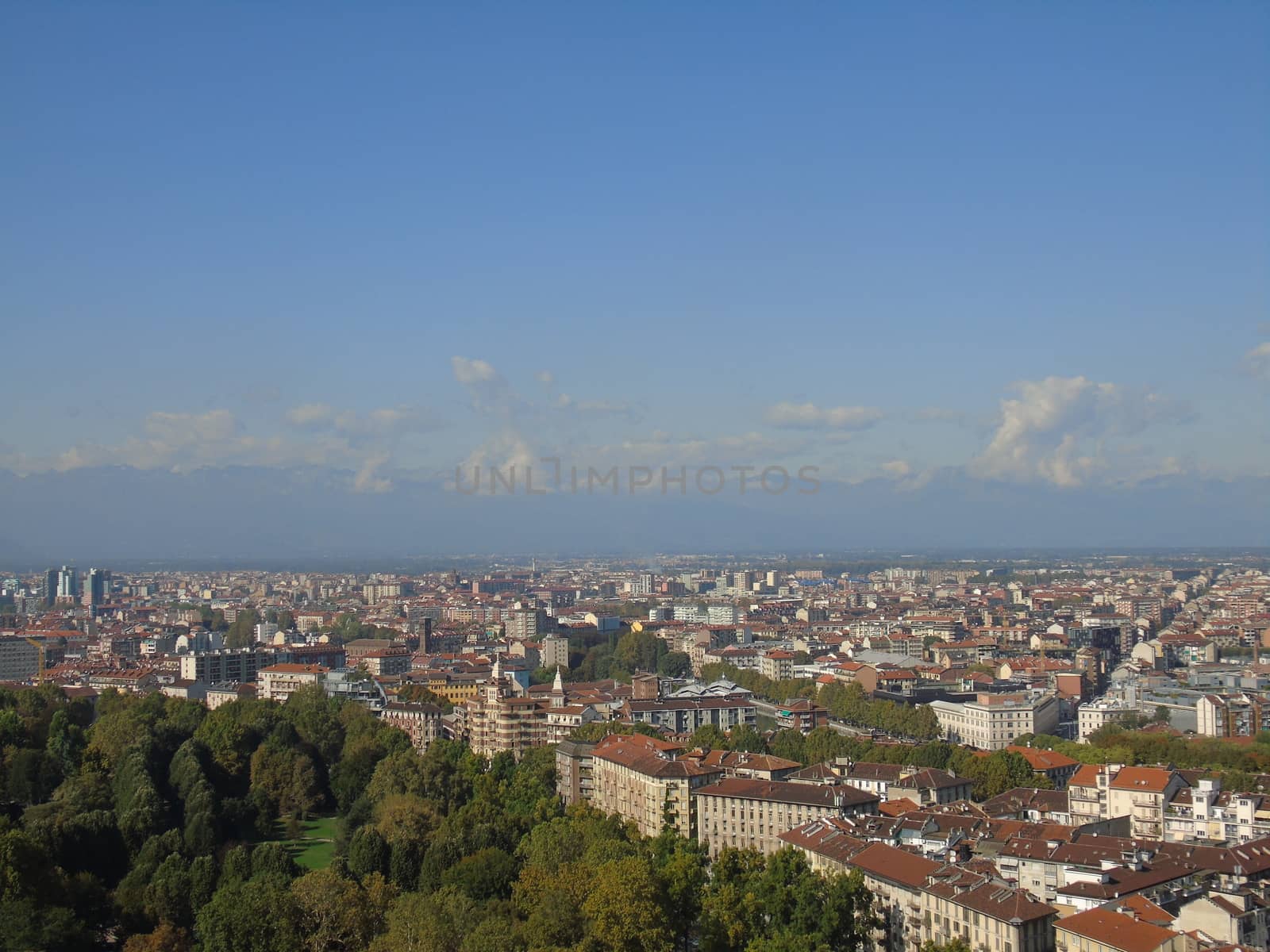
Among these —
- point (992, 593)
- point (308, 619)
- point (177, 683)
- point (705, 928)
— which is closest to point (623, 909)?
point (705, 928)

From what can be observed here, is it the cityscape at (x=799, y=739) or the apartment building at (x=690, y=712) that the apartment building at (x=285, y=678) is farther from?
the apartment building at (x=690, y=712)

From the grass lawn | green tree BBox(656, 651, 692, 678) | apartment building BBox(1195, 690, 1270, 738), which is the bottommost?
the grass lawn

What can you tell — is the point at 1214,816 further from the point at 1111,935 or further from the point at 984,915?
the point at 1111,935

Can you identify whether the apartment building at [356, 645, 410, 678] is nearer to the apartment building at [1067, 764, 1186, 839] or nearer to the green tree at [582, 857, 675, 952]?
the apartment building at [1067, 764, 1186, 839]

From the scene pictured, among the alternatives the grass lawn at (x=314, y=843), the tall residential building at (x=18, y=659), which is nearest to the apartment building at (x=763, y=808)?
the grass lawn at (x=314, y=843)

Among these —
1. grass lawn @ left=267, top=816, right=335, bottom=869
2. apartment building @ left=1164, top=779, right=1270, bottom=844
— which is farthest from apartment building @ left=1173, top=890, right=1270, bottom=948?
grass lawn @ left=267, top=816, right=335, bottom=869
